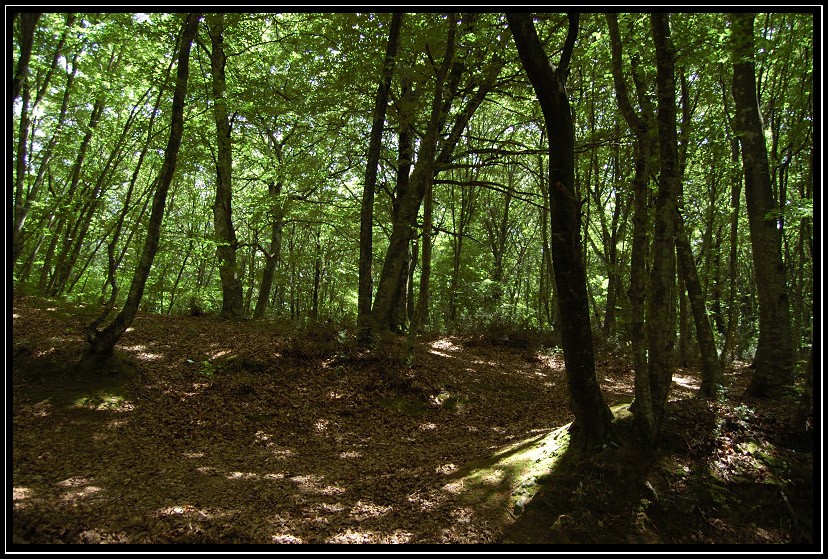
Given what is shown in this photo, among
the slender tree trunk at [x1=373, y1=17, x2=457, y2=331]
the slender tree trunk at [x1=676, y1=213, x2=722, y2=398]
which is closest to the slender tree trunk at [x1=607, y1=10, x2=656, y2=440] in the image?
the slender tree trunk at [x1=676, y1=213, x2=722, y2=398]

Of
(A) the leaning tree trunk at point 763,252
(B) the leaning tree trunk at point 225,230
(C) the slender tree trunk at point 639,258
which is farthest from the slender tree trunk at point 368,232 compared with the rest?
(A) the leaning tree trunk at point 763,252

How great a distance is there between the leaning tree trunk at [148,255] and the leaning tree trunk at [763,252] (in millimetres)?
9013

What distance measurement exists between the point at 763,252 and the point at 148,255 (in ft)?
34.8

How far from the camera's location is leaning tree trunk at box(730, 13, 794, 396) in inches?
261

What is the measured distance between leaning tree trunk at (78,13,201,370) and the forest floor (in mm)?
386

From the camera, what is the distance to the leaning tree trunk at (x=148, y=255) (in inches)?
289

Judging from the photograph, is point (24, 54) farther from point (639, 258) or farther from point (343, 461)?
point (639, 258)

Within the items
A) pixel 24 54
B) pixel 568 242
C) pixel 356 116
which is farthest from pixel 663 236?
pixel 356 116

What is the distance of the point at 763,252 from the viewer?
276 inches

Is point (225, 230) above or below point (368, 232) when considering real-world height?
above

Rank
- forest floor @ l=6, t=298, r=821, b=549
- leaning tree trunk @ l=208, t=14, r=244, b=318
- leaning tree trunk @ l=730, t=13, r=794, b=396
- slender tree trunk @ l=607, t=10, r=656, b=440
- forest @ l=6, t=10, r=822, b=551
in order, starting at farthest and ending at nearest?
leaning tree trunk @ l=208, t=14, r=244, b=318
leaning tree trunk @ l=730, t=13, r=794, b=396
slender tree trunk @ l=607, t=10, r=656, b=440
forest @ l=6, t=10, r=822, b=551
forest floor @ l=6, t=298, r=821, b=549

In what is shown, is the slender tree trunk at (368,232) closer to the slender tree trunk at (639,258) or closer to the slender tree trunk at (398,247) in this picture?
the slender tree trunk at (398,247)

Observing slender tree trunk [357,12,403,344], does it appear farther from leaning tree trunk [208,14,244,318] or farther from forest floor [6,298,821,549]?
leaning tree trunk [208,14,244,318]
